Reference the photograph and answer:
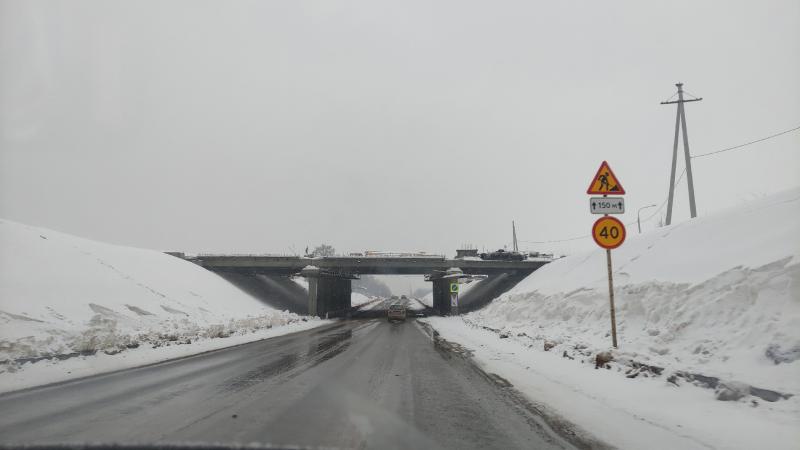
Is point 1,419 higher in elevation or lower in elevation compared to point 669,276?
lower

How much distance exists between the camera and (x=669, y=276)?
40.6ft

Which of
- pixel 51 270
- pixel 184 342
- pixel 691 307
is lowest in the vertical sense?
pixel 184 342

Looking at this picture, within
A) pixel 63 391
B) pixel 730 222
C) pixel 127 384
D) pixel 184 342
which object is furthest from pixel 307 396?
pixel 730 222

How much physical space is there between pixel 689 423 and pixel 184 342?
664 inches

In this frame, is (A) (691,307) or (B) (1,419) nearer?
(B) (1,419)

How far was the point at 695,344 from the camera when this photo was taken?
27.5ft

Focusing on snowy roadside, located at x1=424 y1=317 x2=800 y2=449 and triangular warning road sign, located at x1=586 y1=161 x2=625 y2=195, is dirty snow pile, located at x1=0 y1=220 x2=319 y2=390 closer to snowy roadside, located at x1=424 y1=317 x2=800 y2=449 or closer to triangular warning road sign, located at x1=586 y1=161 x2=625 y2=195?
snowy roadside, located at x1=424 y1=317 x2=800 y2=449

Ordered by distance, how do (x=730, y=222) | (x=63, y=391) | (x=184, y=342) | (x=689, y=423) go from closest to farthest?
1. (x=689, y=423)
2. (x=63, y=391)
3. (x=730, y=222)
4. (x=184, y=342)

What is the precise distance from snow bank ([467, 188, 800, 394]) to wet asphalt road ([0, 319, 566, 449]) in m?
3.63

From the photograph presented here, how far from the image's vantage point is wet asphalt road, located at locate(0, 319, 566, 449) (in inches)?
195

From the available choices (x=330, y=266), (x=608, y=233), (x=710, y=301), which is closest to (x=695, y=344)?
(x=710, y=301)

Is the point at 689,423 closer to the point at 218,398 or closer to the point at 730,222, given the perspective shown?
the point at 218,398

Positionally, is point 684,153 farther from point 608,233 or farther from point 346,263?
point 346,263

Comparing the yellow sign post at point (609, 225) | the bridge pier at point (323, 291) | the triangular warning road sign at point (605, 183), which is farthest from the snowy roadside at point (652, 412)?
the bridge pier at point (323, 291)
